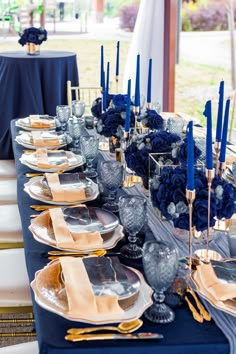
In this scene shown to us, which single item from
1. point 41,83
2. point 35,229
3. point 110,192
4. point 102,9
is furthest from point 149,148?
point 102,9

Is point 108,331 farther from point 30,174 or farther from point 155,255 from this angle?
point 30,174

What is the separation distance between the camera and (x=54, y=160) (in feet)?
6.75

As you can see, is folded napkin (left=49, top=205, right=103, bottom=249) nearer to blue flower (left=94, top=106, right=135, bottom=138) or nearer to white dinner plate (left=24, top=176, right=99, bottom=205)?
white dinner plate (left=24, top=176, right=99, bottom=205)

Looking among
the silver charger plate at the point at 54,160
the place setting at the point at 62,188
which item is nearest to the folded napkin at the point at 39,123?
the silver charger plate at the point at 54,160

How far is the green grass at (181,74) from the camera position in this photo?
6.20 m

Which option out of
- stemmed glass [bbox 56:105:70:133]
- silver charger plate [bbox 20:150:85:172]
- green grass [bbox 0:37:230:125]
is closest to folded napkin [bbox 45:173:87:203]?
silver charger plate [bbox 20:150:85:172]

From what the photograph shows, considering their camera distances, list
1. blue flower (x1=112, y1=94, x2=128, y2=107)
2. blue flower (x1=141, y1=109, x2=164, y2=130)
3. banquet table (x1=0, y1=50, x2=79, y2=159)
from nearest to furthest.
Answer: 1. blue flower (x1=141, y1=109, x2=164, y2=130)
2. blue flower (x1=112, y1=94, x2=128, y2=107)
3. banquet table (x1=0, y1=50, x2=79, y2=159)

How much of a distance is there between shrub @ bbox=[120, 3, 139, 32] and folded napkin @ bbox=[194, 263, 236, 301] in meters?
6.54

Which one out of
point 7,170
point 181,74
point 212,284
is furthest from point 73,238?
point 181,74

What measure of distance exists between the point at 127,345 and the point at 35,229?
21.2 inches

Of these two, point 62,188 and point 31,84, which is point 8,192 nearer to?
point 62,188

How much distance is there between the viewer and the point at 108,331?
0.97 meters

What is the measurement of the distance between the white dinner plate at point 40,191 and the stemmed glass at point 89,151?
0.15 metres

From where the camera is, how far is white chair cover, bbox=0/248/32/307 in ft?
5.39
